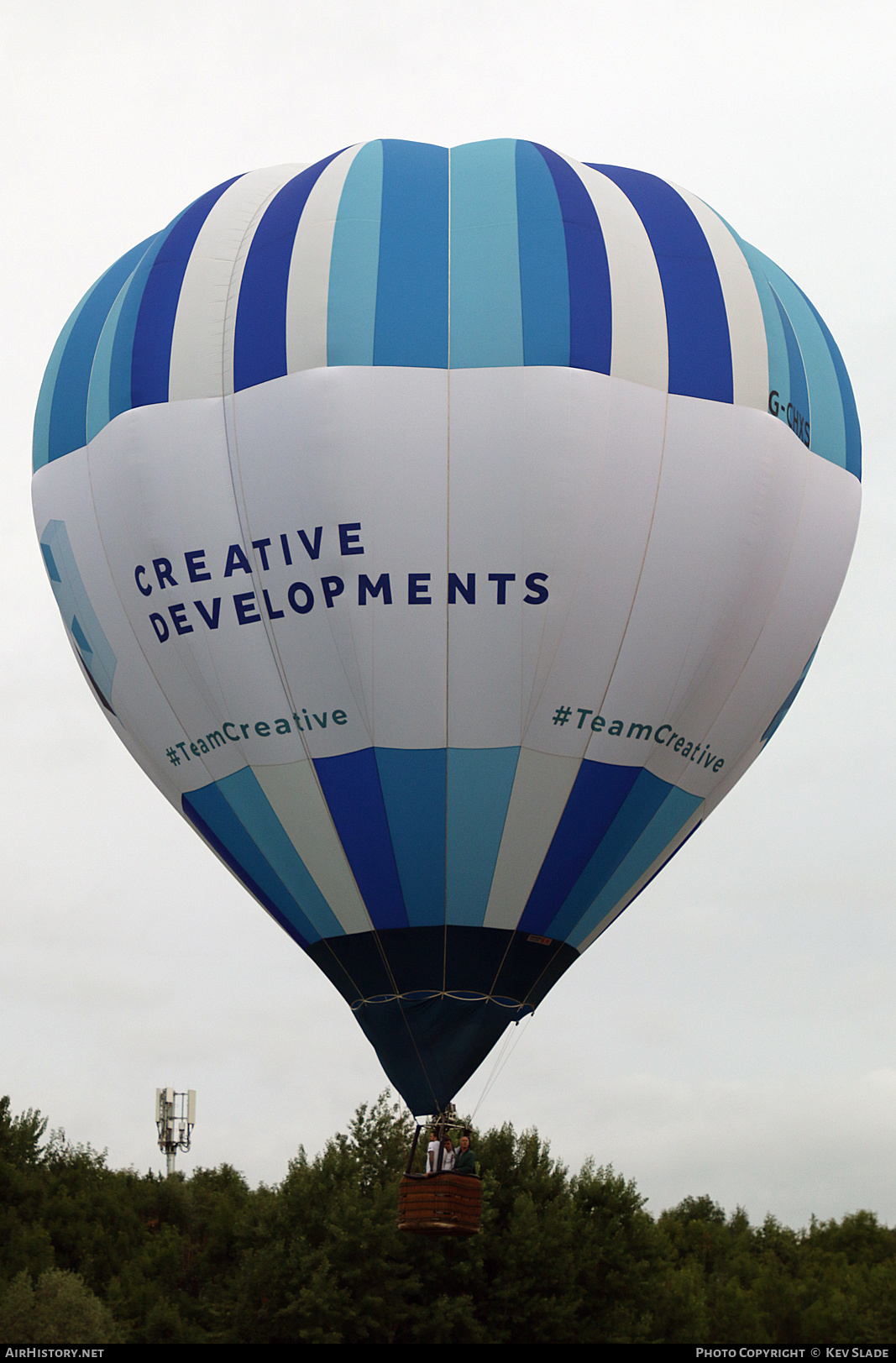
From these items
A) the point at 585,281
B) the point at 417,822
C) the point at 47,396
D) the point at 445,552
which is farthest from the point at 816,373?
the point at 47,396

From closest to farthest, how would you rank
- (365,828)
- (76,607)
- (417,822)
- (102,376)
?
(417,822) < (365,828) < (102,376) < (76,607)

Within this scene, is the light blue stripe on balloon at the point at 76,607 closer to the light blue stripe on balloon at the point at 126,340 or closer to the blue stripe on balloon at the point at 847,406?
the light blue stripe on balloon at the point at 126,340

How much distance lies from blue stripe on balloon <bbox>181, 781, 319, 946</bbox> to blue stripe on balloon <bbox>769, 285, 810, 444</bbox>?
605 centimetres

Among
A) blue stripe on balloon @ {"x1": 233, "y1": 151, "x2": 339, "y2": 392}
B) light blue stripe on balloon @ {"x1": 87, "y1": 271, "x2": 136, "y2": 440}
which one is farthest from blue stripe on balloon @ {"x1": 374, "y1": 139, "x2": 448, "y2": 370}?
light blue stripe on balloon @ {"x1": 87, "y1": 271, "x2": 136, "y2": 440}

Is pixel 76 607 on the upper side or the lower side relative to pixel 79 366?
lower

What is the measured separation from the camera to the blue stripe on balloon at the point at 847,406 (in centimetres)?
1393

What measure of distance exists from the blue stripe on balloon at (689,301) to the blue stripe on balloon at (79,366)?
5.03 m

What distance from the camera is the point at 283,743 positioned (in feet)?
38.8

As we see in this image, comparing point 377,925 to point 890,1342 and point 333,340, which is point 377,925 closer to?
point 333,340

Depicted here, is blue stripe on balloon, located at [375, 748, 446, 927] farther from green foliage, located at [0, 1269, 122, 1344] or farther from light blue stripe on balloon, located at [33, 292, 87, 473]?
green foliage, located at [0, 1269, 122, 1344]

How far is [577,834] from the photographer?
11.9 meters

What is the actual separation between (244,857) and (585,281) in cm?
583

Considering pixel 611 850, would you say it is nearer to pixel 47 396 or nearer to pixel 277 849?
pixel 277 849

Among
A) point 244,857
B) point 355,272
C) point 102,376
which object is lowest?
point 244,857
